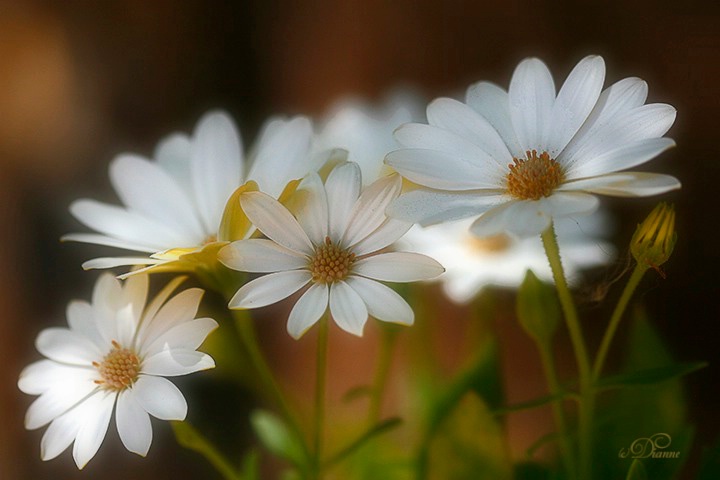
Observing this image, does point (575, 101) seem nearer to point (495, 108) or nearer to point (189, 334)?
point (495, 108)

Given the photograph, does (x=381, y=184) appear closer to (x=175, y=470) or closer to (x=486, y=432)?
(x=486, y=432)

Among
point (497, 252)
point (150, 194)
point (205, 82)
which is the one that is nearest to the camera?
point (150, 194)

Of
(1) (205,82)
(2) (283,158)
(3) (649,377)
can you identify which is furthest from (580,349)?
(1) (205,82)

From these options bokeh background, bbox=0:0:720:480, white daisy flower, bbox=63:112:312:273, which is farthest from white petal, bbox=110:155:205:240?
bokeh background, bbox=0:0:720:480

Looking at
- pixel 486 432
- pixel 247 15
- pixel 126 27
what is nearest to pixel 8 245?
pixel 126 27

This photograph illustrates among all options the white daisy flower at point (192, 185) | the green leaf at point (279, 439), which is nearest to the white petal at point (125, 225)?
the white daisy flower at point (192, 185)

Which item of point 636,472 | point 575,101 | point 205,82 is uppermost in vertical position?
point 205,82
